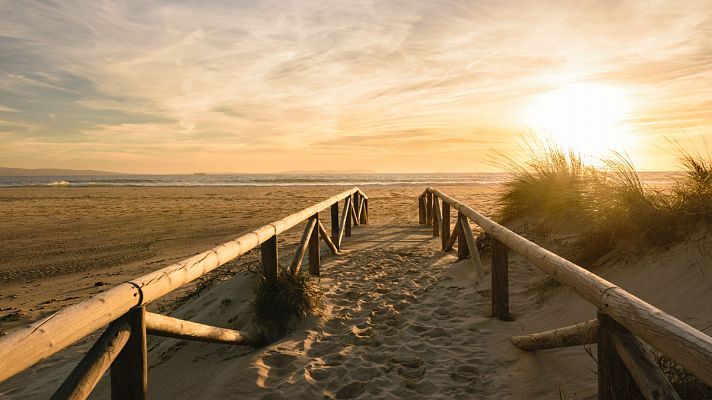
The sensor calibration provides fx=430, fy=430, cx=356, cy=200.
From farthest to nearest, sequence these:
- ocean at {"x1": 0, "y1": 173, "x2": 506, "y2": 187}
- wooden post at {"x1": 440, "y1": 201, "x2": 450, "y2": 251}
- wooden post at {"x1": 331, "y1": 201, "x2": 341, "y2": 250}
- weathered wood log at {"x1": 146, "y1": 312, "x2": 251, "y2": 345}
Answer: ocean at {"x1": 0, "y1": 173, "x2": 506, "y2": 187}, wooden post at {"x1": 440, "y1": 201, "x2": 450, "y2": 251}, wooden post at {"x1": 331, "y1": 201, "x2": 341, "y2": 250}, weathered wood log at {"x1": 146, "y1": 312, "x2": 251, "y2": 345}

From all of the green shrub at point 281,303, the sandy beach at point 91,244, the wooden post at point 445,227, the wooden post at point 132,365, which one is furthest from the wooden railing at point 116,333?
the wooden post at point 445,227

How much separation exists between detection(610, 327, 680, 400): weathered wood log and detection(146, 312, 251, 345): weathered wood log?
2.41 meters

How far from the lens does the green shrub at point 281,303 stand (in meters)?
4.11

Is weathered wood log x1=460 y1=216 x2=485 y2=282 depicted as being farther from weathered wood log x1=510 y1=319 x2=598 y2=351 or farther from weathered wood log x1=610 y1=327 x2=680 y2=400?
weathered wood log x1=610 y1=327 x2=680 y2=400

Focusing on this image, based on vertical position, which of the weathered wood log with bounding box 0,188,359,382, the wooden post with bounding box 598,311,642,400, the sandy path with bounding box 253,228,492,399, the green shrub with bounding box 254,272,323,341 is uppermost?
the weathered wood log with bounding box 0,188,359,382

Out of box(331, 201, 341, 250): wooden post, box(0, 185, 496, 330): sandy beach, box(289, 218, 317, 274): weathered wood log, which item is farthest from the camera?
box(331, 201, 341, 250): wooden post

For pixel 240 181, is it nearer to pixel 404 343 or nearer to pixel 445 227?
pixel 445 227

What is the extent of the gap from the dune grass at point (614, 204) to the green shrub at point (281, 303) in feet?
10.3

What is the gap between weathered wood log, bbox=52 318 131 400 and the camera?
1.81 meters

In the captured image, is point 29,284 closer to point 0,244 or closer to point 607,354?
point 0,244

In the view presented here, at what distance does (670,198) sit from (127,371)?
17.5 ft

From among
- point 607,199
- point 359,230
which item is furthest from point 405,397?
point 359,230

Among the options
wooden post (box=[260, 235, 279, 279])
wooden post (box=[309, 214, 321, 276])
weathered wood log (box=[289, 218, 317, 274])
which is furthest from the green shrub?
wooden post (box=[309, 214, 321, 276])

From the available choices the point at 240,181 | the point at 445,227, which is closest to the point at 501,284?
the point at 445,227
